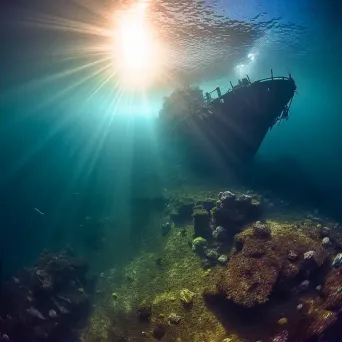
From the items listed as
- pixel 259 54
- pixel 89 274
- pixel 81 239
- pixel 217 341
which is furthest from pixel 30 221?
pixel 259 54

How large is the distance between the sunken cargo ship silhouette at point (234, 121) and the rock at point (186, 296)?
13609 mm

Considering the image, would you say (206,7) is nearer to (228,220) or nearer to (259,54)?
(228,220)

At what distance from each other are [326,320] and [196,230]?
8.24 meters

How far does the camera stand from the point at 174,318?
9766 millimetres

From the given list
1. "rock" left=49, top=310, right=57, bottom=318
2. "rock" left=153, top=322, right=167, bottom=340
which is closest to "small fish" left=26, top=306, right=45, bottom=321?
"rock" left=49, top=310, right=57, bottom=318

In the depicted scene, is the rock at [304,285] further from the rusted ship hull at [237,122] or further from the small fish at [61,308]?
the rusted ship hull at [237,122]

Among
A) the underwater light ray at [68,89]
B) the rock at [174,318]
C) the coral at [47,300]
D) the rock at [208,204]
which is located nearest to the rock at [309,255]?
the rock at [174,318]

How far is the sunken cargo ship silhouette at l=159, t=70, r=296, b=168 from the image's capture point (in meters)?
19.6

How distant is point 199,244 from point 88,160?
76.9 feet

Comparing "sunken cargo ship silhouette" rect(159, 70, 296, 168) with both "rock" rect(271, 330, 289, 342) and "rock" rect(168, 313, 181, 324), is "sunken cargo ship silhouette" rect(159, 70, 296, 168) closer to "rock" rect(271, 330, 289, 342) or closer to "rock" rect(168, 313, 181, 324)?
"rock" rect(168, 313, 181, 324)

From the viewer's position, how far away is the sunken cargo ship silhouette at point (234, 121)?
19.6 metres

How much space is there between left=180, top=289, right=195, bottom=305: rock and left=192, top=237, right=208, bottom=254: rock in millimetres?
2982

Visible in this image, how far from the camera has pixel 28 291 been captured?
39.1 ft

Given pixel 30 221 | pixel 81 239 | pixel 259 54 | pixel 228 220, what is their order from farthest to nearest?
1. pixel 259 54
2. pixel 30 221
3. pixel 81 239
4. pixel 228 220
